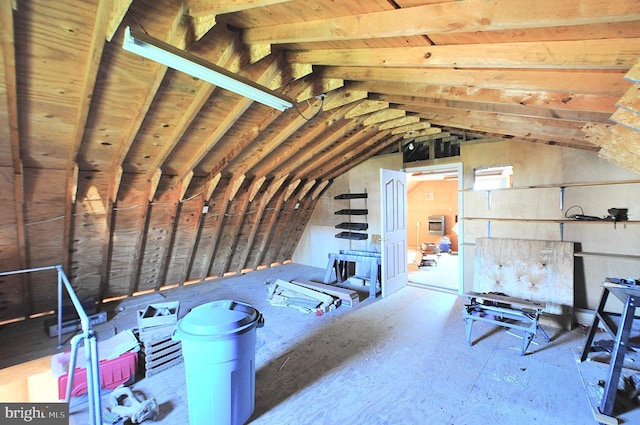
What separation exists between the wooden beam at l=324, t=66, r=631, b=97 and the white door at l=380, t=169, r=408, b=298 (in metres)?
2.42

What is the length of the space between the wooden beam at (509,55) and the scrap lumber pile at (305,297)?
134 inches

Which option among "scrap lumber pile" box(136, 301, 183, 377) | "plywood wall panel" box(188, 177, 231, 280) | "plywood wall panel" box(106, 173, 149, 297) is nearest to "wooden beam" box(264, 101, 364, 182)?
"plywood wall panel" box(188, 177, 231, 280)

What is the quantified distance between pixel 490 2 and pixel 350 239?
16.6 feet

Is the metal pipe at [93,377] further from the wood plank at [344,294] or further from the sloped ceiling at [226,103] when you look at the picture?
the wood plank at [344,294]

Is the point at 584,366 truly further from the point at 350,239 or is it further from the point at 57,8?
the point at 57,8

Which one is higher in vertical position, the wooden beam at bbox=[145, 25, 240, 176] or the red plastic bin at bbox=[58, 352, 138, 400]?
the wooden beam at bbox=[145, 25, 240, 176]

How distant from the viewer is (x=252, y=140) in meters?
3.36

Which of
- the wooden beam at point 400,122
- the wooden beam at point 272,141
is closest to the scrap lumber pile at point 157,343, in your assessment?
the wooden beam at point 272,141

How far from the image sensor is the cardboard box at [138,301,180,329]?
8.71 ft

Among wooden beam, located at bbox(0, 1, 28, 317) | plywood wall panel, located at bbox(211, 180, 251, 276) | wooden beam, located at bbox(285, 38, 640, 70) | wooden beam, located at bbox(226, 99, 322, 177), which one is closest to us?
wooden beam, located at bbox(285, 38, 640, 70)

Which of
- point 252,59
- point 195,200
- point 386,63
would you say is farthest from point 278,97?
point 195,200

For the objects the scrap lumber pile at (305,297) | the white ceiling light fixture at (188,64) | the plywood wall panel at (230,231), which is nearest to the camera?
the white ceiling light fixture at (188,64)

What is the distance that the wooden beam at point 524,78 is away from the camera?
1.59 metres

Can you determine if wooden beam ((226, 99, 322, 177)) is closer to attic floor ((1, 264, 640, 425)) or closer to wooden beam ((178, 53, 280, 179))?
wooden beam ((178, 53, 280, 179))
